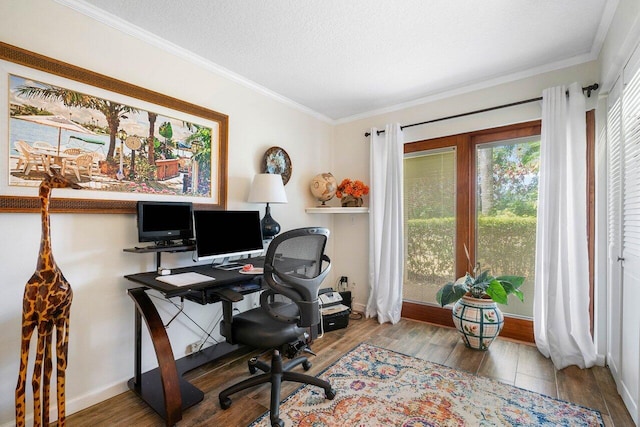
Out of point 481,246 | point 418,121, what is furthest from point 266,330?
point 418,121

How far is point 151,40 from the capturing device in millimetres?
2057

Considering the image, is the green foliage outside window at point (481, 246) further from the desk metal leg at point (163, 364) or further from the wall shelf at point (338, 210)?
the desk metal leg at point (163, 364)

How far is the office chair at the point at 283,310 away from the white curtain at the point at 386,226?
1471 millimetres

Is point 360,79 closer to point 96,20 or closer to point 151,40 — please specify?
point 151,40

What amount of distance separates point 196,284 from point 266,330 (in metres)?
0.49

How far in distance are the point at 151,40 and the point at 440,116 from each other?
8.77 feet

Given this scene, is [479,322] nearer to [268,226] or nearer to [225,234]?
[268,226]

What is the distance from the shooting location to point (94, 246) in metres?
1.82

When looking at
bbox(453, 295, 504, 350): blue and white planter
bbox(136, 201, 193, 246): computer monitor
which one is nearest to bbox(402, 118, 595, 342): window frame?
bbox(453, 295, 504, 350): blue and white planter

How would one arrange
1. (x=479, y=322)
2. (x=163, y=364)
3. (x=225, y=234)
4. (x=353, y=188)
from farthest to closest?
1. (x=353, y=188)
2. (x=479, y=322)
3. (x=225, y=234)
4. (x=163, y=364)

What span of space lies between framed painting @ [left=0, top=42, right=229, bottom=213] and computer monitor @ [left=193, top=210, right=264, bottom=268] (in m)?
0.27

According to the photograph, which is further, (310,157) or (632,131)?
(310,157)

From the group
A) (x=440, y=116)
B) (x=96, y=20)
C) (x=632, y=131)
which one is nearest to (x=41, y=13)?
(x=96, y=20)

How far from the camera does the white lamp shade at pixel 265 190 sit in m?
2.58
